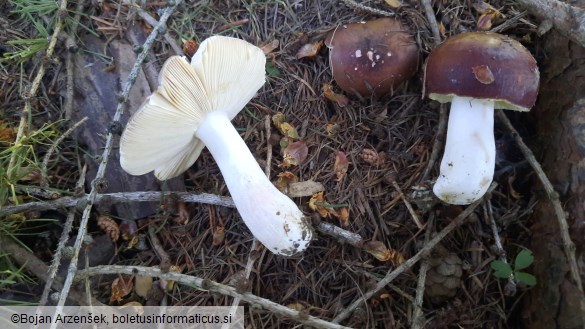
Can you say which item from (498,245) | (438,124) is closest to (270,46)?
(438,124)

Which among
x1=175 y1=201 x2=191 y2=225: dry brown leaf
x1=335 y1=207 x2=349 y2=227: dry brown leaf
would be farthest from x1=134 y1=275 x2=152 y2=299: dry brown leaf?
x1=335 y1=207 x2=349 y2=227: dry brown leaf

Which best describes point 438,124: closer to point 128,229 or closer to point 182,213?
point 182,213

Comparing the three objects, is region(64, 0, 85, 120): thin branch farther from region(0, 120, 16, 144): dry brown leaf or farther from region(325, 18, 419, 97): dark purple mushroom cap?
region(325, 18, 419, 97): dark purple mushroom cap

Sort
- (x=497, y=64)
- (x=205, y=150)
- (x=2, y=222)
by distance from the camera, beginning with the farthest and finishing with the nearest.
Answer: (x=205, y=150) < (x=2, y=222) < (x=497, y=64)

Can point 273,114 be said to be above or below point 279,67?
below

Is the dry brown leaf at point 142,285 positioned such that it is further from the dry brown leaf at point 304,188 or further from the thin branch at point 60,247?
the dry brown leaf at point 304,188

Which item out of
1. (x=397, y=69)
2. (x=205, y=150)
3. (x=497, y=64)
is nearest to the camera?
(x=497, y=64)

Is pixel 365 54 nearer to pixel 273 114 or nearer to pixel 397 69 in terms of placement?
pixel 397 69

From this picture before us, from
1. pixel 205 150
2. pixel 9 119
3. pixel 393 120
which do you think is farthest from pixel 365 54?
pixel 9 119
